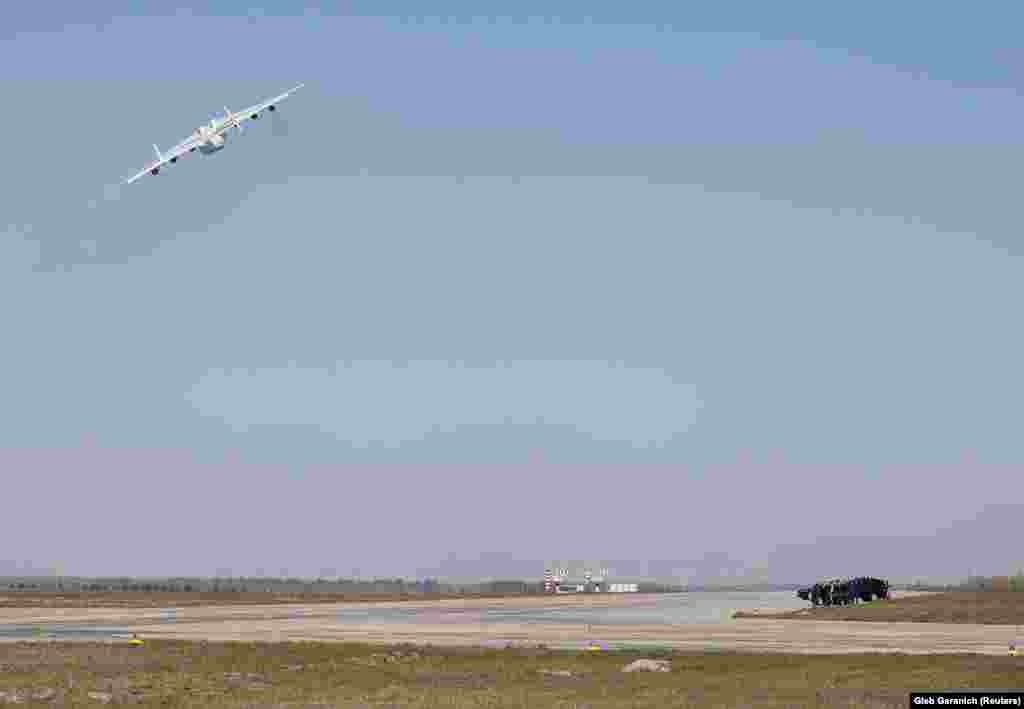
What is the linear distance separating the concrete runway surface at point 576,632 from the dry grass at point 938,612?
489 cm

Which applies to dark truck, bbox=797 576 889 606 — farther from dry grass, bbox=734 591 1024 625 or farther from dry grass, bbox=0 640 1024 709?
Answer: dry grass, bbox=0 640 1024 709

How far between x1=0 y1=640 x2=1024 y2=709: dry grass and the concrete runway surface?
26.6ft

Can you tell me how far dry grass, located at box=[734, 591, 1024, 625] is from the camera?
9519 cm

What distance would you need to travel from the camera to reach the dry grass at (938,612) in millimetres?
95188

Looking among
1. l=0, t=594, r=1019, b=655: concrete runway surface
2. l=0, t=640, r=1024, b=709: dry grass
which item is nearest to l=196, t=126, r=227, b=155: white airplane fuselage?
l=0, t=594, r=1019, b=655: concrete runway surface

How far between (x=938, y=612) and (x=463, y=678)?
61497mm

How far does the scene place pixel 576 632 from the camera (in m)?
82.8

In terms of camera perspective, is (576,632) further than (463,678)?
Yes

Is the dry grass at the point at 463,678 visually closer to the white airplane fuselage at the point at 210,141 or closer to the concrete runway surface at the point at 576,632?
the concrete runway surface at the point at 576,632

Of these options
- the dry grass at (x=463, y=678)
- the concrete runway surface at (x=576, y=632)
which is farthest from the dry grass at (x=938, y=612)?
the dry grass at (x=463, y=678)

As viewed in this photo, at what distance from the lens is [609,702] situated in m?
42.0

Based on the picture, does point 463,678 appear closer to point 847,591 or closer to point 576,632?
point 576,632

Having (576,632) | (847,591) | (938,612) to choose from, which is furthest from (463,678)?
(847,591)

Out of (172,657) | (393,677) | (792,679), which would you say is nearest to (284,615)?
(172,657)
